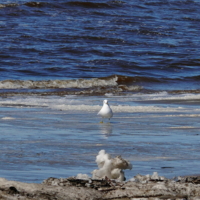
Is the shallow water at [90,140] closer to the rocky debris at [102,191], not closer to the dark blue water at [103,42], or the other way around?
the rocky debris at [102,191]

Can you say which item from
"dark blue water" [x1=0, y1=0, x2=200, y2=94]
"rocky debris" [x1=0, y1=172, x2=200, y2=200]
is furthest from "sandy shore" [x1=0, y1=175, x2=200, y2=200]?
"dark blue water" [x1=0, y1=0, x2=200, y2=94]

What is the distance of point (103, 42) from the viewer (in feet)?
86.9

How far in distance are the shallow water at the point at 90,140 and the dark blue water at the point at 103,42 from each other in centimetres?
704

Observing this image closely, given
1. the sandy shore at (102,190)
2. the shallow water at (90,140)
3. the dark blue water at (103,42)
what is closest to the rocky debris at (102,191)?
Result: the sandy shore at (102,190)

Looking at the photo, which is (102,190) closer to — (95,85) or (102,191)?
(102,191)

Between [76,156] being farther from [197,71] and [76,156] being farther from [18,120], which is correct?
[197,71]

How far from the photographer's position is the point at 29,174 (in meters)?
5.15

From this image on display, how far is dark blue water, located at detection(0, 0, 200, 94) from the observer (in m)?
19.8

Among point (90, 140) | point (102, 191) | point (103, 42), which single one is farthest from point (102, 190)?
point (103, 42)

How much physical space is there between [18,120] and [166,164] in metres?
3.93

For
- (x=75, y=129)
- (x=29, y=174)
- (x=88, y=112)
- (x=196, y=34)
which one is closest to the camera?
(x=29, y=174)

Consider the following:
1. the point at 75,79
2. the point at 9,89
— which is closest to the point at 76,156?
the point at 9,89

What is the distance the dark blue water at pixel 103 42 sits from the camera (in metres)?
19.8

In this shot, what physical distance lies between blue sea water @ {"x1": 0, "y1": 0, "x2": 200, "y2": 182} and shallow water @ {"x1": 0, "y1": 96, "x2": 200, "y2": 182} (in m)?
0.01
